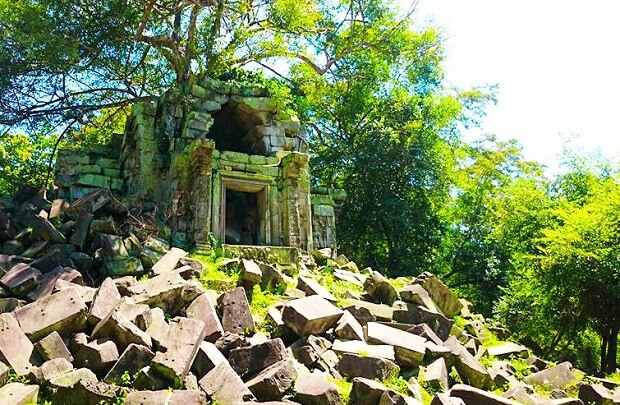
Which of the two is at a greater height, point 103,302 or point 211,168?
point 211,168

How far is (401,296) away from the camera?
8406 millimetres

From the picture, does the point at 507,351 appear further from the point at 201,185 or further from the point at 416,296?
the point at 201,185

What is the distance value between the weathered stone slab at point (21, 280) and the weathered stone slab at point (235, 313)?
244 cm

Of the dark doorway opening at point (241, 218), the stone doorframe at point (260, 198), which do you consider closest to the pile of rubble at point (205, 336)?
the stone doorframe at point (260, 198)

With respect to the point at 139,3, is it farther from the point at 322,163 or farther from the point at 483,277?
the point at 483,277

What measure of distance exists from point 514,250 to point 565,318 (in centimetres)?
434

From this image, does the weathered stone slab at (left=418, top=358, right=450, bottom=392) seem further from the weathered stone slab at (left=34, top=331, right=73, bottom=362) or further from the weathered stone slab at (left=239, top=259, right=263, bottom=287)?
the weathered stone slab at (left=34, top=331, right=73, bottom=362)

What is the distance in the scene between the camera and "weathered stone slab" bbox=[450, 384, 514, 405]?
553 centimetres

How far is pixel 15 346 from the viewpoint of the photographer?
5285 millimetres

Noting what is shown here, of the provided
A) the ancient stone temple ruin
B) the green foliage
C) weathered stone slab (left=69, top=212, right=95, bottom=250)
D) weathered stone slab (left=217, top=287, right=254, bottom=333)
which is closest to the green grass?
weathered stone slab (left=217, top=287, right=254, bottom=333)

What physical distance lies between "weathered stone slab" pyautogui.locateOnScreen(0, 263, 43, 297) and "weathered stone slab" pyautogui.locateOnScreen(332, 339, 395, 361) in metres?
3.98

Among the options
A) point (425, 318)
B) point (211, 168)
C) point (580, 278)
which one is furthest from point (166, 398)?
point (580, 278)

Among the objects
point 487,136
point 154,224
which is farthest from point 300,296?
point 487,136

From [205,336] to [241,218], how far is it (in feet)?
26.6
